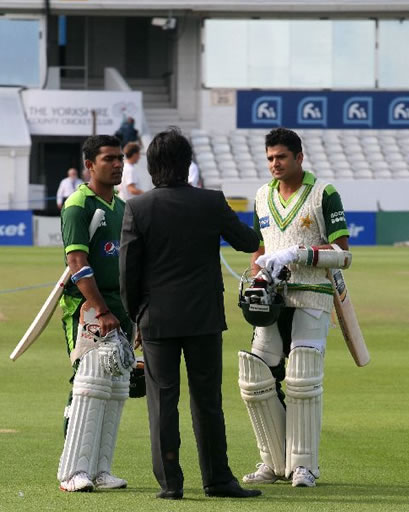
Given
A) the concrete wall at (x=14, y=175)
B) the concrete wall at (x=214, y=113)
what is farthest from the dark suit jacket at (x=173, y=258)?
the concrete wall at (x=214, y=113)

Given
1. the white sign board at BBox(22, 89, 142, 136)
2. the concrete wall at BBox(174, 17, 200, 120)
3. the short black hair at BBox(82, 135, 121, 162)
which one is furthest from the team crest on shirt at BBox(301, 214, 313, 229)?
the concrete wall at BBox(174, 17, 200, 120)

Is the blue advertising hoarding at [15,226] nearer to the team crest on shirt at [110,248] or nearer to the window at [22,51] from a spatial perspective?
the window at [22,51]

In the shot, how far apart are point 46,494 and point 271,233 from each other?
197cm

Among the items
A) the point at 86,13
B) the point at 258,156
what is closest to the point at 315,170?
the point at 258,156

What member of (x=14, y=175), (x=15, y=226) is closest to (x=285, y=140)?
(x=15, y=226)

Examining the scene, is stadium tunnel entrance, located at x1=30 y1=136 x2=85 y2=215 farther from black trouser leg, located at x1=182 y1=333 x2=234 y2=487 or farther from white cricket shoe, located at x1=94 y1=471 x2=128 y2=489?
black trouser leg, located at x1=182 y1=333 x2=234 y2=487

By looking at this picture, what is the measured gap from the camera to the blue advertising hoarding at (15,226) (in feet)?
124

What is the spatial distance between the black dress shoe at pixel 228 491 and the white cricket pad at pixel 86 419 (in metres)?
0.70

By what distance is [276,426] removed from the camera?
774 centimetres

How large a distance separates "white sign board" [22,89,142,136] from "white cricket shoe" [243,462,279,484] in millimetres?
37750

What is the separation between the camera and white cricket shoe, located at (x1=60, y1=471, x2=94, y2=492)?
23.7 ft

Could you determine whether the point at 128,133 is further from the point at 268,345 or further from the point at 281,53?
the point at 268,345

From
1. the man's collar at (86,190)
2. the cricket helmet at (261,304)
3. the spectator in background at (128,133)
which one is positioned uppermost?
the spectator in background at (128,133)

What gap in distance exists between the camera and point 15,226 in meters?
37.9
